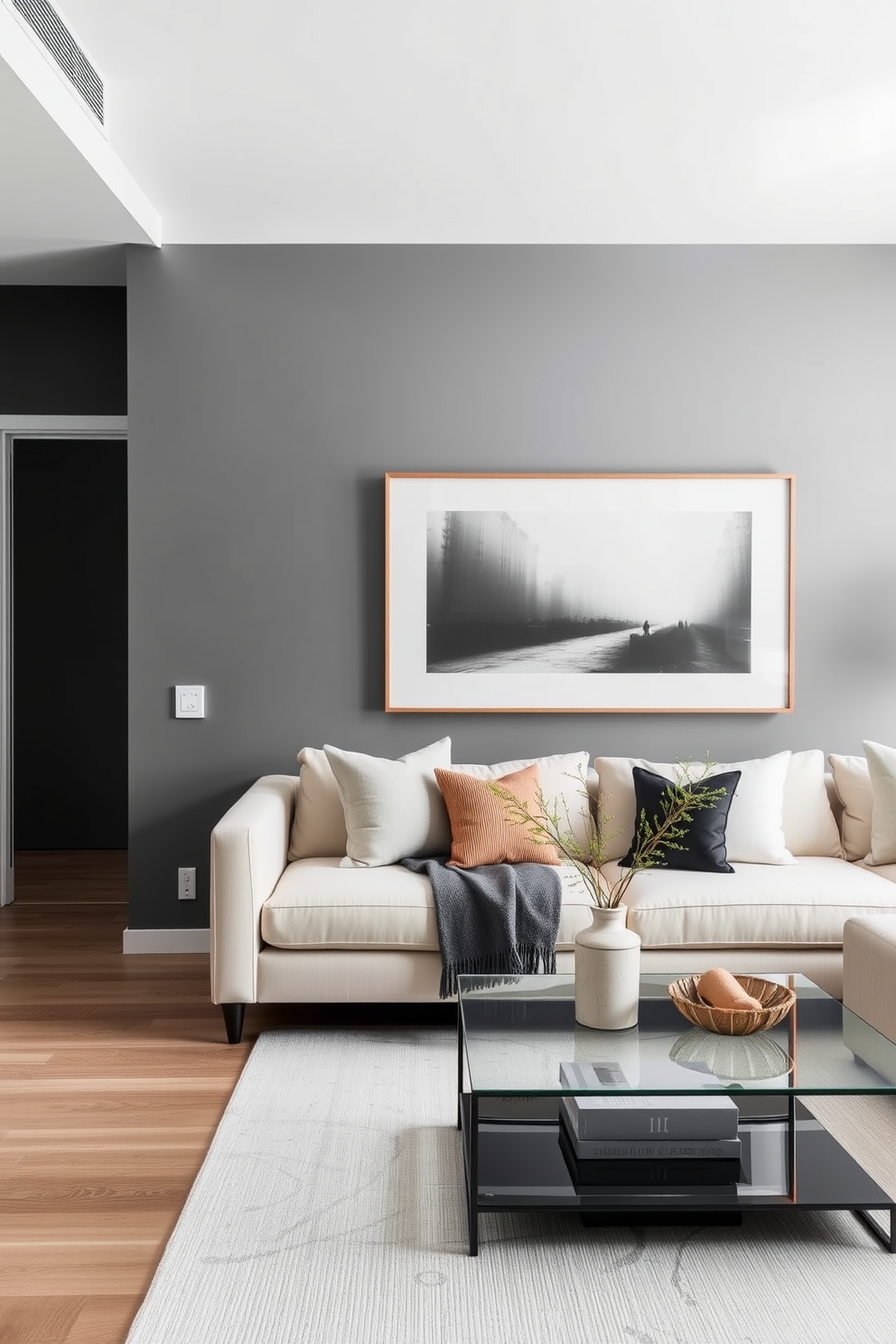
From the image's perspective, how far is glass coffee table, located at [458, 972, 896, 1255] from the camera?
6.52 ft

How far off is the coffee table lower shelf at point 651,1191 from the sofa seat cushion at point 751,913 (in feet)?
3.27

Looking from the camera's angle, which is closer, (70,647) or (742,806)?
(742,806)

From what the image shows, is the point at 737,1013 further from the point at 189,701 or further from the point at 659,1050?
the point at 189,701

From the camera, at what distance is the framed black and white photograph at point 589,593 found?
4.12 meters

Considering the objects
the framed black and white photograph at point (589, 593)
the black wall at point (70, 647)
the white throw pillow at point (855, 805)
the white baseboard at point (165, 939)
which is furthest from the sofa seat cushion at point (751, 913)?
the black wall at point (70, 647)

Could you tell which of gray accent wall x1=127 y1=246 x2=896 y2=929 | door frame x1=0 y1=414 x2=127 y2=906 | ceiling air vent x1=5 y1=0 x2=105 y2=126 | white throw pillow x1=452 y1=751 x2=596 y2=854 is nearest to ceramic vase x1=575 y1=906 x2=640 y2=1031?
white throw pillow x1=452 y1=751 x2=596 y2=854

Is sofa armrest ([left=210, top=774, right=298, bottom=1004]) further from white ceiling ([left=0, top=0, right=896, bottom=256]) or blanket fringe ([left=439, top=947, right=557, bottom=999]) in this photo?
white ceiling ([left=0, top=0, right=896, bottom=256])

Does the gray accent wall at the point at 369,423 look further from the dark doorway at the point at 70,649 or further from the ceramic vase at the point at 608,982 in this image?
the dark doorway at the point at 70,649

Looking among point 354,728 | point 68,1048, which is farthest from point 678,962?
point 68,1048

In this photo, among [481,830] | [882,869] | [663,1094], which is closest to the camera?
[663,1094]

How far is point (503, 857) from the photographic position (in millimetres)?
3451

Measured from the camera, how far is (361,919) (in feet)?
A: 10.5

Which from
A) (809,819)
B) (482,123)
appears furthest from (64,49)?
(809,819)

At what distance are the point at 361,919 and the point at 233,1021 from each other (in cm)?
51
